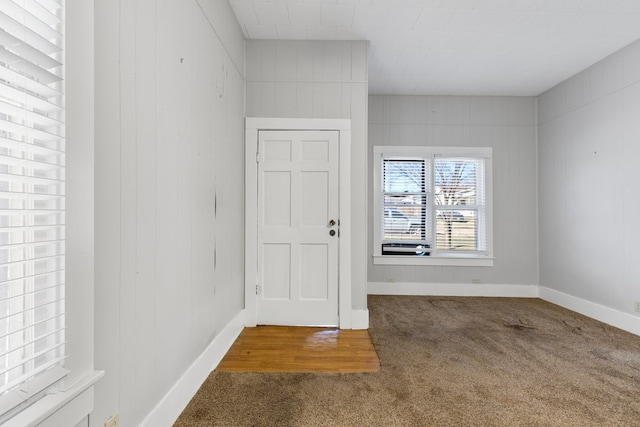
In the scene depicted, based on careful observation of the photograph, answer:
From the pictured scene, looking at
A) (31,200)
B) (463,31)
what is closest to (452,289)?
(463,31)

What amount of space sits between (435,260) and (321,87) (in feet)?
9.27

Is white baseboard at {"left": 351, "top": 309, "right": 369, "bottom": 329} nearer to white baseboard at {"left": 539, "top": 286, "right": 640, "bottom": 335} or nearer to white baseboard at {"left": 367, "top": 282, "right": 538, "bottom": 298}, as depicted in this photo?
white baseboard at {"left": 367, "top": 282, "right": 538, "bottom": 298}

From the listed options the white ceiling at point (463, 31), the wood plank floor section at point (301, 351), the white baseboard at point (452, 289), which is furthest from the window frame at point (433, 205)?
the wood plank floor section at point (301, 351)

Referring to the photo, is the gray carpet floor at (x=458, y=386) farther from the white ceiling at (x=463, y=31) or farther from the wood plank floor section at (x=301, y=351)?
the white ceiling at (x=463, y=31)

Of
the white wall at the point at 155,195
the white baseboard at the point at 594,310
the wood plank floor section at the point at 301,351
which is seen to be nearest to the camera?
the white wall at the point at 155,195

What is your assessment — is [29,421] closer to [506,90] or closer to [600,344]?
[600,344]

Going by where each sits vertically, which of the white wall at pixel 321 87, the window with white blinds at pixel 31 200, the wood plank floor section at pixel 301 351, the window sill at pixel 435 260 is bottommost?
the wood plank floor section at pixel 301 351

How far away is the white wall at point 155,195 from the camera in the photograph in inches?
47.8

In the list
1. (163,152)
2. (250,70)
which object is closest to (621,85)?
(250,70)

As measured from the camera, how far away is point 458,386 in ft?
6.87

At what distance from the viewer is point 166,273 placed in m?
1.65

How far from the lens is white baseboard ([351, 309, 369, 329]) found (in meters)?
3.20

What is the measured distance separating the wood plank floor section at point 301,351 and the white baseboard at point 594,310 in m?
2.55

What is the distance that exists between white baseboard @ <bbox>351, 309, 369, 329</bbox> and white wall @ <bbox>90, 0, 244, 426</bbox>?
1299 millimetres
